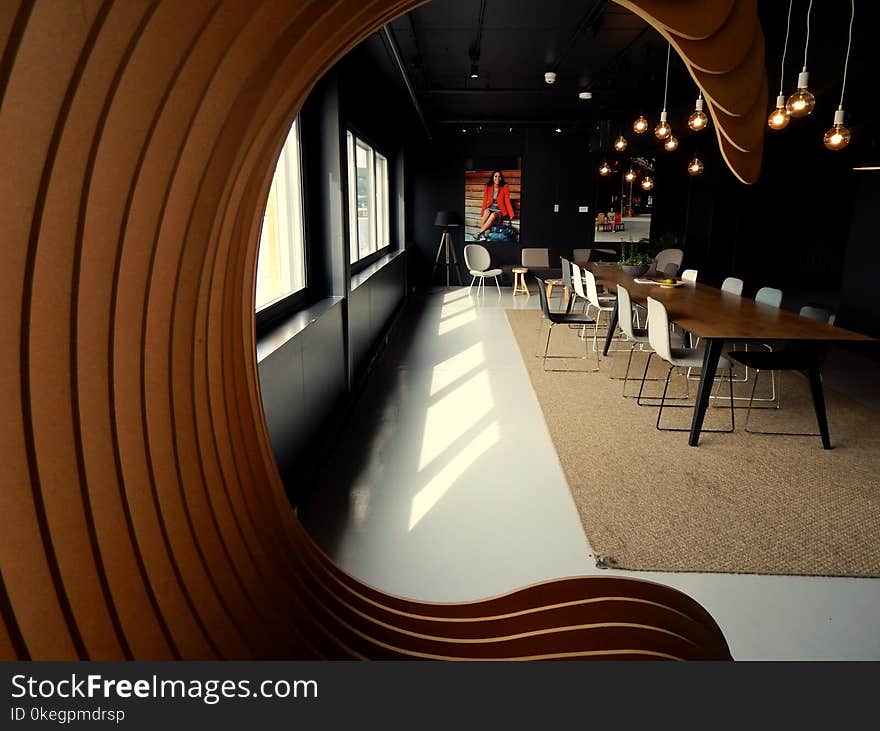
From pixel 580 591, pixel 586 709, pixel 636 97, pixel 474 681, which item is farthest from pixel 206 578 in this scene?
pixel 636 97

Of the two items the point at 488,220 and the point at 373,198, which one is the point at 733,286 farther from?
the point at 488,220

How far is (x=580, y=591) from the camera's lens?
1.83 metres

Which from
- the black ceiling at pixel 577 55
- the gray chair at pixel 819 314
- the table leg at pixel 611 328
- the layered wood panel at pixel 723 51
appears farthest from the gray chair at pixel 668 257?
the layered wood panel at pixel 723 51

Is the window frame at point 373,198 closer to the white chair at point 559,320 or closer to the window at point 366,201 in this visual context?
the window at point 366,201

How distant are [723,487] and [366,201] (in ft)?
21.8

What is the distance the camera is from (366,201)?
30.5 feet

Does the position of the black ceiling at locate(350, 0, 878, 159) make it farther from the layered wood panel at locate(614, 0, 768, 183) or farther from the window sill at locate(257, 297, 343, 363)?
the layered wood panel at locate(614, 0, 768, 183)

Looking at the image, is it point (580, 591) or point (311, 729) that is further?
point (580, 591)

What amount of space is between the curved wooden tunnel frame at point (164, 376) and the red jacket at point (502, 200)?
12851 millimetres

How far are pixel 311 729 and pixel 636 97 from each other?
35.3 feet

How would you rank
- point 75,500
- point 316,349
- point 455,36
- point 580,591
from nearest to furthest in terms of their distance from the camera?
point 75,500 < point 580,591 < point 316,349 < point 455,36

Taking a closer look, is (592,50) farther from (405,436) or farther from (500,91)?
(405,436)

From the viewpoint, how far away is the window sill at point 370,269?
6.86 m

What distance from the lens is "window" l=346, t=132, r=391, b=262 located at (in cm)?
755
